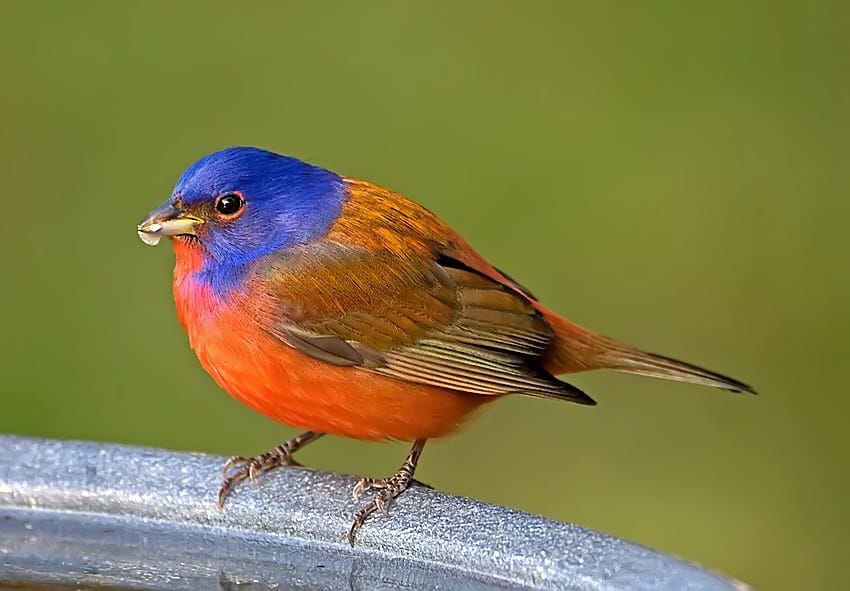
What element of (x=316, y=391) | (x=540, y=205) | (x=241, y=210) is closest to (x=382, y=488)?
(x=316, y=391)

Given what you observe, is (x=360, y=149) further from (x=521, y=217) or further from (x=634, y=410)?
(x=634, y=410)

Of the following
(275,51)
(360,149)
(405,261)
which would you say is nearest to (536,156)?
(360,149)

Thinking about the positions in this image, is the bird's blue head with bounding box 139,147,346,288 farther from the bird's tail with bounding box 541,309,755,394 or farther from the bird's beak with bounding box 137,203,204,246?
the bird's tail with bounding box 541,309,755,394

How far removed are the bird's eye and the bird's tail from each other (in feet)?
3.31

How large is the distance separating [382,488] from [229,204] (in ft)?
3.46

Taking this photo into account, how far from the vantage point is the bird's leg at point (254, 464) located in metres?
3.86

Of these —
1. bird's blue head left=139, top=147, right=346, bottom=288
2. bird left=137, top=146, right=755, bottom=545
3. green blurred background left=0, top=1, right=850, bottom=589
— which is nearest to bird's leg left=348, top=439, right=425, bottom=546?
bird left=137, top=146, right=755, bottom=545

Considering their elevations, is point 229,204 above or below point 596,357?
above

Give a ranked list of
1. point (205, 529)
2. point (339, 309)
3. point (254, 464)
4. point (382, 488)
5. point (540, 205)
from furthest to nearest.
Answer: point (540, 205) → point (339, 309) → point (254, 464) → point (382, 488) → point (205, 529)

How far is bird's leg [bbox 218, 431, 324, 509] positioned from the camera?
12.7 ft

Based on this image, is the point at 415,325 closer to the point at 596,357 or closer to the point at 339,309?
the point at 339,309

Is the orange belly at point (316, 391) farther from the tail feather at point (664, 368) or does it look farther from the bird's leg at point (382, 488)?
the tail feather at point (664, 368)

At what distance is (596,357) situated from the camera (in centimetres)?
495

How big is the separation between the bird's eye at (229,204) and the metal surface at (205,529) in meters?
0.91
